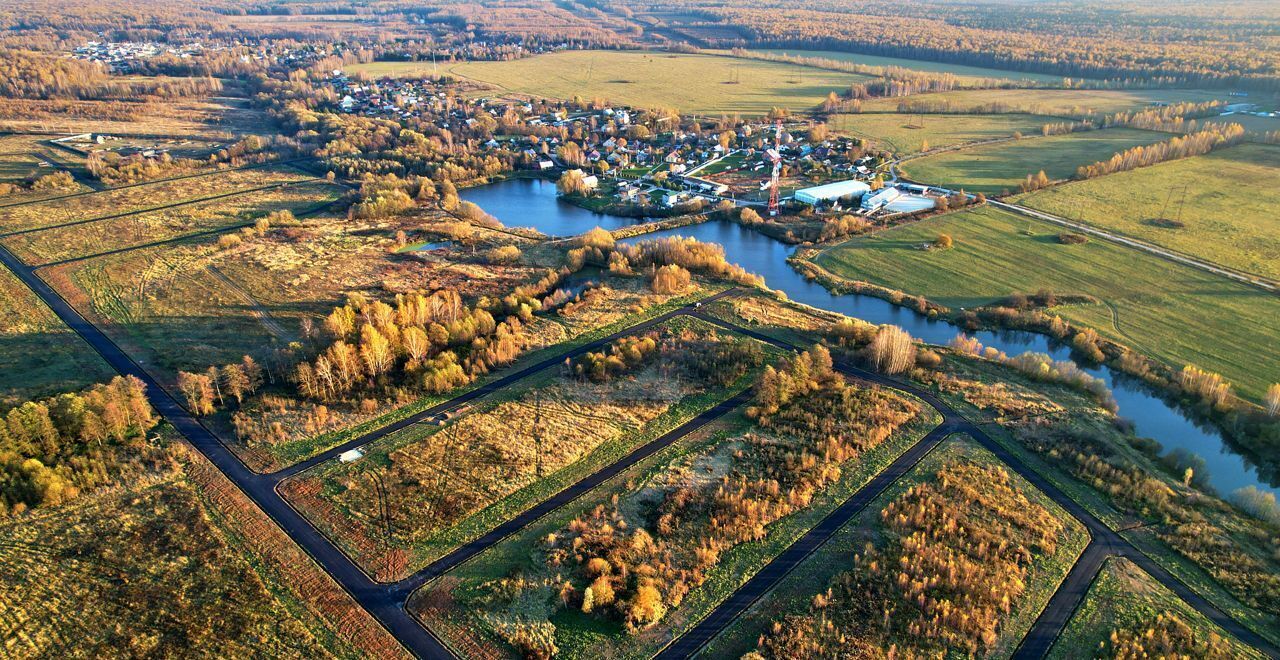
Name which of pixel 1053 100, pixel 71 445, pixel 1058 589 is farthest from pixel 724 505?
pixel 1053 100

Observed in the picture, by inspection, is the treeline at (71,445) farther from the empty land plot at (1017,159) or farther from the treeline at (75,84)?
the treeline at (75,84)

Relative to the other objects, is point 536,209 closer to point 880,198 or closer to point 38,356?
point 880,198

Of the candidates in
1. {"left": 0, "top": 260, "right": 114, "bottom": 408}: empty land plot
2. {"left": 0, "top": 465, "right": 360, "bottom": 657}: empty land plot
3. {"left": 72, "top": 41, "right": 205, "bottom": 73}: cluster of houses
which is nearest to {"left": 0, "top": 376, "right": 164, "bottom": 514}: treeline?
{"left": 0, "top": 465, "right": 360, "bottom": 657}: empty land plot

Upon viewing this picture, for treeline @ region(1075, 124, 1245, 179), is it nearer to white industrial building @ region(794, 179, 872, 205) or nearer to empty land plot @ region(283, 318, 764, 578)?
white industrial building @ region(794, 179, 872, 205)

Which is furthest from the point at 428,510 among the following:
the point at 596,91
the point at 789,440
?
the point at 596,91

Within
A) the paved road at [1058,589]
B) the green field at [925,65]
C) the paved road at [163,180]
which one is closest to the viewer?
the paved road at [1058,589]

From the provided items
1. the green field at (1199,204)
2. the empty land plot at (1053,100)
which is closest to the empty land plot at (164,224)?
the green field at (1199,204)
